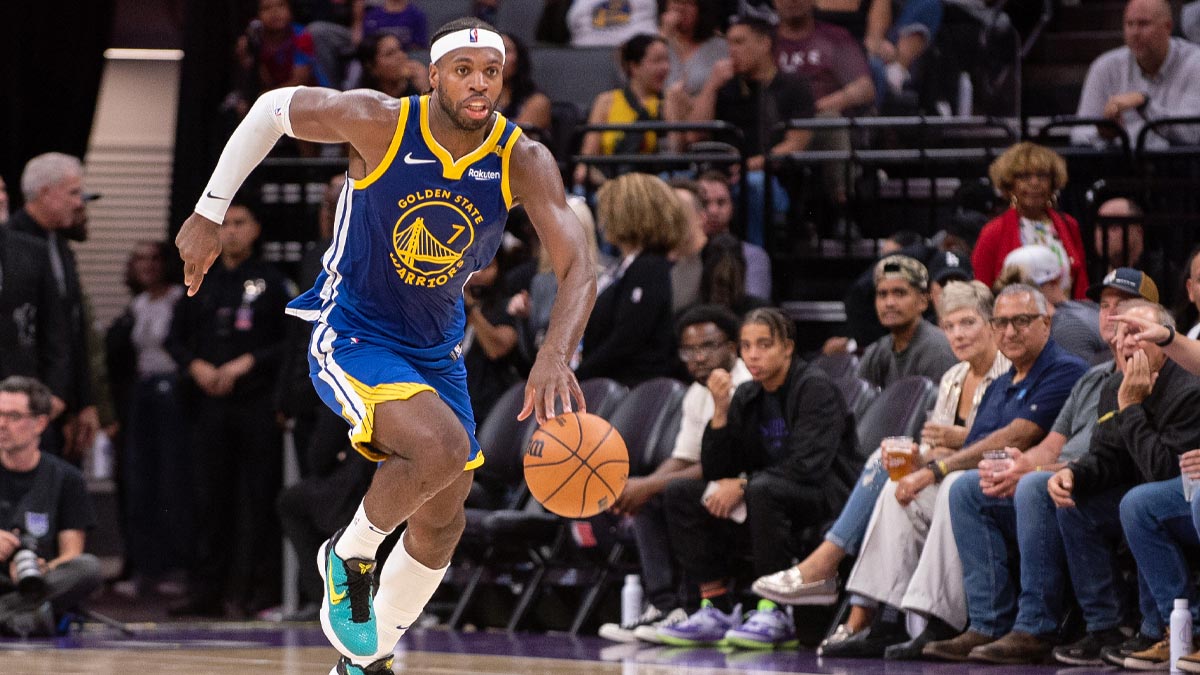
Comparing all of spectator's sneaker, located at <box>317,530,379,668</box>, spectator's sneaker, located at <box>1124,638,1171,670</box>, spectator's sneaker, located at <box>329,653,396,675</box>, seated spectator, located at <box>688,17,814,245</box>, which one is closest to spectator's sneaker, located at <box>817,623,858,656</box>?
spectator's sneaker, located at <box>1124,638,1171,670</box>

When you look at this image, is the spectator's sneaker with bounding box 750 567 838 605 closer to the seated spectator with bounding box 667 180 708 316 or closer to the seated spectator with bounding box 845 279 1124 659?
the seated spectator with bounding box 845 279 1124 659

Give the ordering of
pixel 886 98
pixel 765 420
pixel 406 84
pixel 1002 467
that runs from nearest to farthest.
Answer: pixel 1002 467, pixel 765 420, pixel 886 98, pixel 406 84

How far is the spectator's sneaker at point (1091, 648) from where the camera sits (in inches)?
282

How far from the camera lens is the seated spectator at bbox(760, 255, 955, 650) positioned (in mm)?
7922

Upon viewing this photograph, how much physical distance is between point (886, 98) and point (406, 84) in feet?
10.2

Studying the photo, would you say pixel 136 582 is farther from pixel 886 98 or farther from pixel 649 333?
pixel 886 98

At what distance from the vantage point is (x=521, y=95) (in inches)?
453

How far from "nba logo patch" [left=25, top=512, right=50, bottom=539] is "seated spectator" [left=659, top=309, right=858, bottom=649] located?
3203mm

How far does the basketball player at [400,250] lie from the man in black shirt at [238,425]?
15.4ft

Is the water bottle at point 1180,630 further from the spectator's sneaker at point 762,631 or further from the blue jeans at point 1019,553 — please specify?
the spectator's sneaker at point 762,631

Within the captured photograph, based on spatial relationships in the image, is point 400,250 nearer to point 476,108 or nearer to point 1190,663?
point 476,108

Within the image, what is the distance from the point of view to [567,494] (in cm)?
669

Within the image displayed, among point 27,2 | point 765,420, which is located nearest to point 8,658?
point 765,420

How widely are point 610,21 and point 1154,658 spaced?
674 cm
